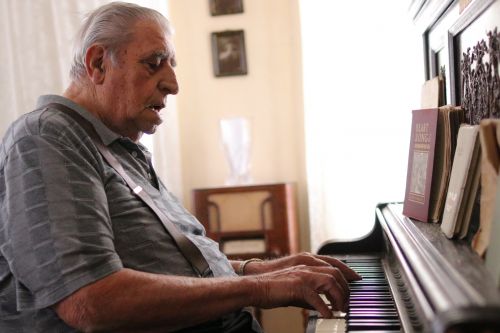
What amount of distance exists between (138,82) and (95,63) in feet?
0.37

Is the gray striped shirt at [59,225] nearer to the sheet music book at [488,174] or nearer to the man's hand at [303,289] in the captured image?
the man's hand at [303,289]

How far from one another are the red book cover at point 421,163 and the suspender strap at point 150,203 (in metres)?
0.52

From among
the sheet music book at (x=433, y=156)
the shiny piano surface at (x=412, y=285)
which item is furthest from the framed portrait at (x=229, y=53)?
the sheet music book at (x=433, y=156)

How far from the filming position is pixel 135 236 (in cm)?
137

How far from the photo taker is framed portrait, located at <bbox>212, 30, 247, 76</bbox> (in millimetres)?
3350

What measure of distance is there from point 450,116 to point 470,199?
0.30 metres

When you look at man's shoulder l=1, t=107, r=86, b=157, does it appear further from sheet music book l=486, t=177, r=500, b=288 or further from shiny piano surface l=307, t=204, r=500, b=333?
sheet music book l=486, t=177, r=500, b=288

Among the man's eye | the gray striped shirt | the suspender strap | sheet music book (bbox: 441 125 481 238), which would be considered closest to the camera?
sheet music book (bbox: 441 125 481 238)

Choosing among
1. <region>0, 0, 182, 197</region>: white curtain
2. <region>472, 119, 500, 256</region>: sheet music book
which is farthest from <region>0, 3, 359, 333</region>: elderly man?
<region>0, 0, 182, 197</region>: white curtain

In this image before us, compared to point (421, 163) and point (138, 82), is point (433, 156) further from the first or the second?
point (138, 82)

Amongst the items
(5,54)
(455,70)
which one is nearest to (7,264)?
(455,70)

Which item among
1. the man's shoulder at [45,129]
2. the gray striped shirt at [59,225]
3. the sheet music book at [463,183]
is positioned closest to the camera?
the sheet music book at [463,183]

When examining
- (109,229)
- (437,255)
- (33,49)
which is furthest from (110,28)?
(33,49)

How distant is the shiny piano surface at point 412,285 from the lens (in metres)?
0.64
